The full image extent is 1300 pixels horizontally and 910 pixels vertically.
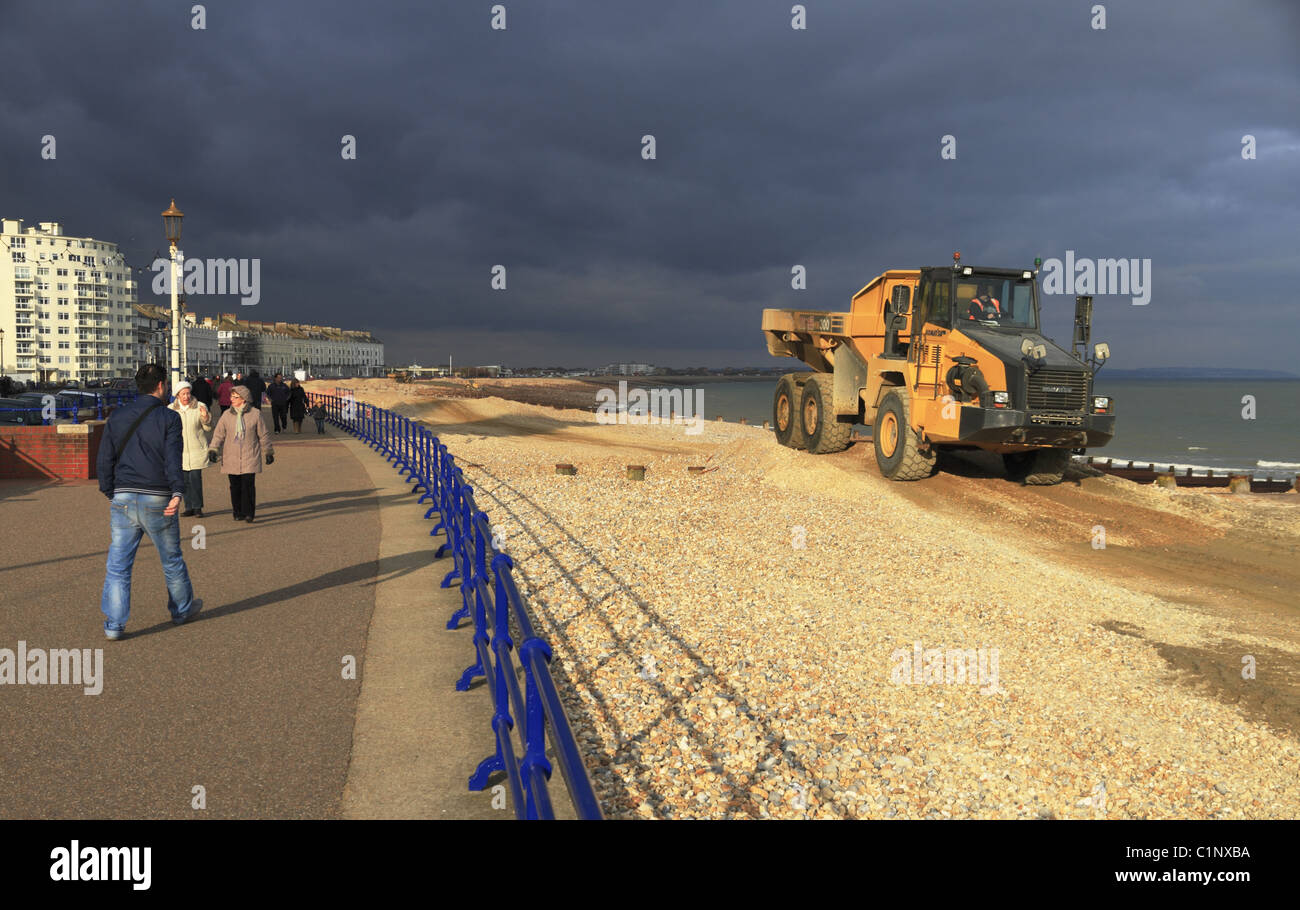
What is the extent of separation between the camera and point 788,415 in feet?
69.5

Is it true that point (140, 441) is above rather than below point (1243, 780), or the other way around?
above

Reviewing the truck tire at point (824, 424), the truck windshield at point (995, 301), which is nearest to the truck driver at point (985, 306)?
the truck windshield at point (995, 301)

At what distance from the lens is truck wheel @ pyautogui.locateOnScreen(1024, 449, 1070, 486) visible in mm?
15828

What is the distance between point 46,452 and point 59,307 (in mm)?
148684

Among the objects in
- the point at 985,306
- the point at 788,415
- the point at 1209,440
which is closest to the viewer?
the point at 985,306

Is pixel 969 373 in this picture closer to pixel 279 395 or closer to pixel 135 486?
pixel 135 486

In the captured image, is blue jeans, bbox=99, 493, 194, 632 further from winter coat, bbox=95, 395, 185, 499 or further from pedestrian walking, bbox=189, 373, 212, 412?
pedestrian walking, bbox=189, 373, 212, 412

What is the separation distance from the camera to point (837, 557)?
35.7ft

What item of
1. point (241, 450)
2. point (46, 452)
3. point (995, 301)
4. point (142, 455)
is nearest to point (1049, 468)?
point (995, 301)

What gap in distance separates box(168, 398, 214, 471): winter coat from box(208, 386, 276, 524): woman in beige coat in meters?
0.97

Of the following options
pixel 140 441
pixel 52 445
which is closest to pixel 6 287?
pixel 52 445

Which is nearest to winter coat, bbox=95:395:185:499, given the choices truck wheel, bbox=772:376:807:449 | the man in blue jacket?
the man in blue jacket
